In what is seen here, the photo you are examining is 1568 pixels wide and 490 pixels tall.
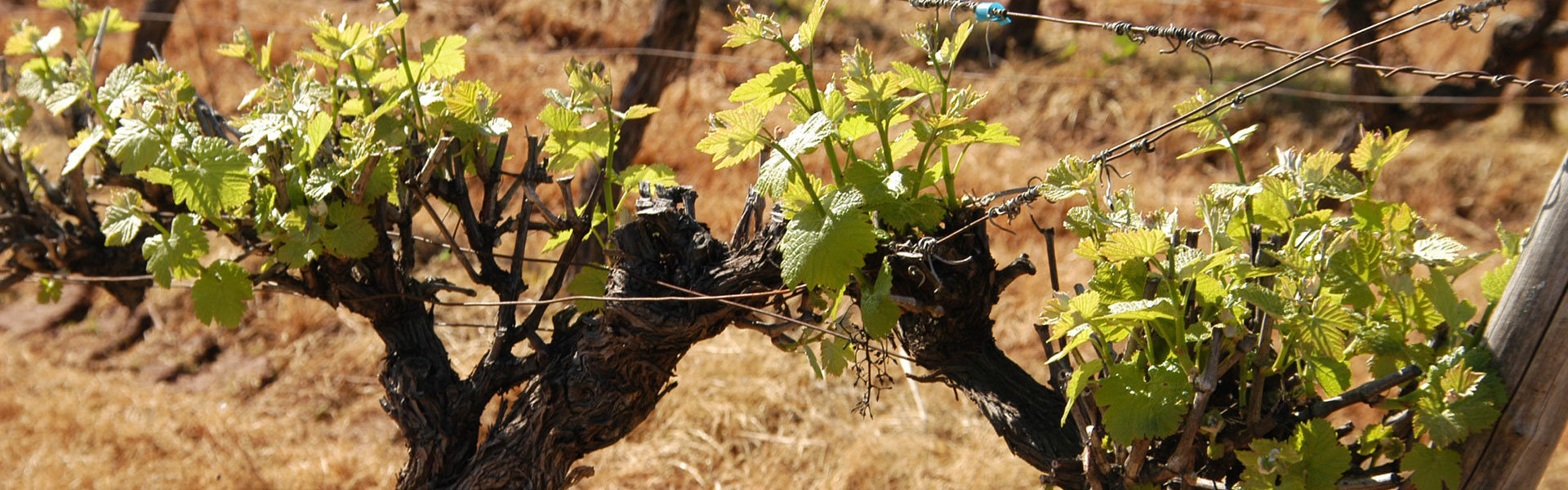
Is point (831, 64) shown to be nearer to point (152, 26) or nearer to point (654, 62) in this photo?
point (654, 62)

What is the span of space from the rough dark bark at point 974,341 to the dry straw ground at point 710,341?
0.96 metres

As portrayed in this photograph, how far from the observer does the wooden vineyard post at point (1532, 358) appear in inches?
44.7

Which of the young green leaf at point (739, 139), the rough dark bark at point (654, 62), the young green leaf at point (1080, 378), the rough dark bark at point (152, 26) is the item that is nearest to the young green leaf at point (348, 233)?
the young green leaf at point (739, 139)

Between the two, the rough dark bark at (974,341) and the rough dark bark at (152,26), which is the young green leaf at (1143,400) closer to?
the rough dark bark at (974,341)

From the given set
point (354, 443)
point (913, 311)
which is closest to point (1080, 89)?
point (354, 443)

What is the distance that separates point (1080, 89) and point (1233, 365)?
12.6 ft

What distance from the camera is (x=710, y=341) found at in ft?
11.4

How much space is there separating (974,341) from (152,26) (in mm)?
3548

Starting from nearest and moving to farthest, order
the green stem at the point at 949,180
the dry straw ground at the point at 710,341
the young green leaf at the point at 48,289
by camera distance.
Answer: the green stem at the point at 949,180 < the young green leaf at the point at 48,289 < the dry straw ground at the point at 710,341

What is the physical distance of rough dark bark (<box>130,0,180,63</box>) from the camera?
12.3 ft

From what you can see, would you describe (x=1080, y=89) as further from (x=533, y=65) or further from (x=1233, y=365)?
(x=1233, y=365)

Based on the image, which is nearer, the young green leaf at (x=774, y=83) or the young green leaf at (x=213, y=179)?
the young green leaf at (x=774, y=83)

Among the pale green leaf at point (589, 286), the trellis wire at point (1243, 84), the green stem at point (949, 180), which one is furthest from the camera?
the pale green leaf at point (589, 286)

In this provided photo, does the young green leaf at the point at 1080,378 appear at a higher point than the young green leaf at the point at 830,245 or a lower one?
lower
